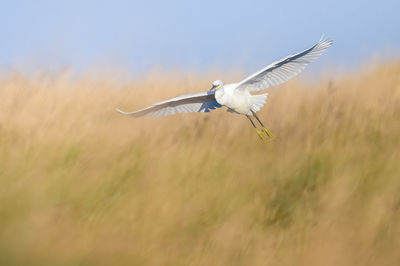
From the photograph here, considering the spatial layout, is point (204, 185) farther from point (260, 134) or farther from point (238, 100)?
point (238, 100)

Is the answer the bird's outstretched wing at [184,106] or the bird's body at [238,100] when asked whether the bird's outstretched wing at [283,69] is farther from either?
the bird's outstretched wing at [184,106]

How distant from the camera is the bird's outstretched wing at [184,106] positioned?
4867 mm

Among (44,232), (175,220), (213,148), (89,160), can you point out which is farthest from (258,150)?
(44,232)

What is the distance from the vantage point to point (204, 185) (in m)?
3.49

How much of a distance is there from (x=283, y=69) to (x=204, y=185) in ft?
5.26

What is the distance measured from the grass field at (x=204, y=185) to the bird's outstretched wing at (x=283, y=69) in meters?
0.23

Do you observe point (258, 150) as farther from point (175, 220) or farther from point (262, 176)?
point (175, 220)

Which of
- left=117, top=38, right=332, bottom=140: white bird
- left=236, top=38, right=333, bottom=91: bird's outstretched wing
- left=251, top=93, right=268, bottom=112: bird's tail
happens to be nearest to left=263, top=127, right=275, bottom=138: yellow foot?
left=117, top=38, right=332, bottom=140: white bird

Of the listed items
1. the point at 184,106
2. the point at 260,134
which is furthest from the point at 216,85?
the point at 260,134

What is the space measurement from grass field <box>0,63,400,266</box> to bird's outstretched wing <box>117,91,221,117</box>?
0.25 m

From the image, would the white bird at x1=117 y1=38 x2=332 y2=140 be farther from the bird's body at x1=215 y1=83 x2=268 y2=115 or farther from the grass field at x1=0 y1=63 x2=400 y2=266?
the grass field at x1=0 y1=63 x2=400 y2=266

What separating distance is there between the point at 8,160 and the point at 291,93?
99.9 inches

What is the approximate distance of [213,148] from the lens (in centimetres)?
389

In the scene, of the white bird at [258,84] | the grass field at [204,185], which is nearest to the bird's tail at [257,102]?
the white bird at [258,84]
